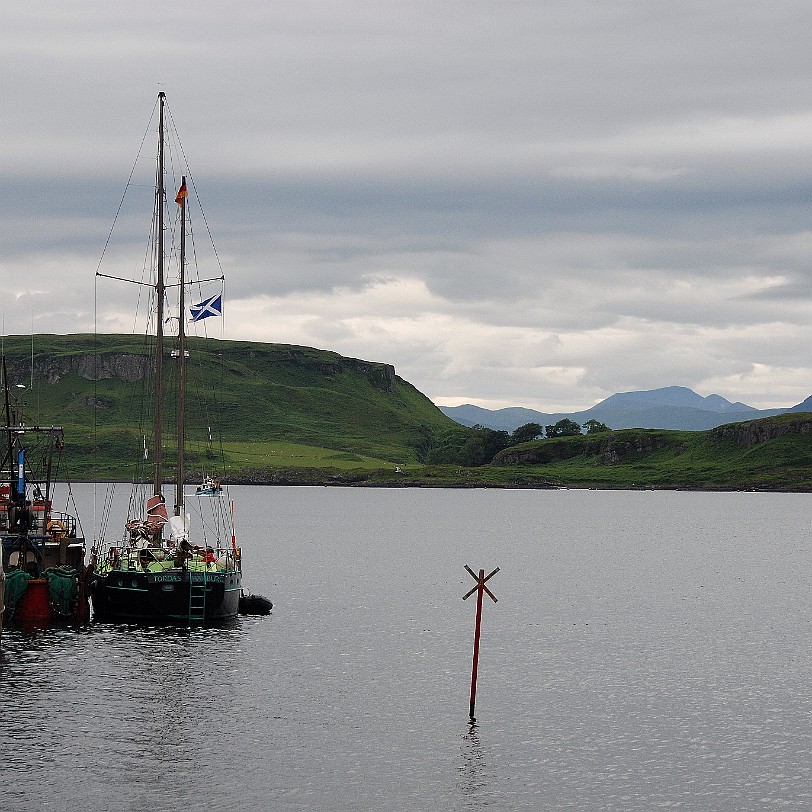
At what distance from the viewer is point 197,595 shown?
250 feet

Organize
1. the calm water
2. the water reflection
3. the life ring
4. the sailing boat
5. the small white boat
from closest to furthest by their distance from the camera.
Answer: the water reflection < the calm water < the sailing boat < the life ring < the small white boat

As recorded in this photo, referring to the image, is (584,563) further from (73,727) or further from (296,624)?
(73,727)

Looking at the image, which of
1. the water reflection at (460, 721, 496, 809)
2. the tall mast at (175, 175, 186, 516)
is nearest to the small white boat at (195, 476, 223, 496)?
the tall mast at (175, 175, 186, 516)

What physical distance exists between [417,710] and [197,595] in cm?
Result: 2292

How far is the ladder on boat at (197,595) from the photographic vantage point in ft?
250

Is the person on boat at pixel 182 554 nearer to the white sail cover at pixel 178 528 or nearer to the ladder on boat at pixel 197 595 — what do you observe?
the ladder on boat at pixel 197 595

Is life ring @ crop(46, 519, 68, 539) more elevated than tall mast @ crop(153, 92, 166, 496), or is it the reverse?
tall mast @ crop(153, 92, 166, 496)

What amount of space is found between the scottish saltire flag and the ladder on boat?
17647 millimetres

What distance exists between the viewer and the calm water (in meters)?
44.7

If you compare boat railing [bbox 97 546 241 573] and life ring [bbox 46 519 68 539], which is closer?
boat railing [bbox 97 546 241 573]

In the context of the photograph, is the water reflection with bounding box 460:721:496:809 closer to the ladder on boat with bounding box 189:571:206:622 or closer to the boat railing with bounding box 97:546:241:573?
the ladder on boat with bounding box 189:571:206:622

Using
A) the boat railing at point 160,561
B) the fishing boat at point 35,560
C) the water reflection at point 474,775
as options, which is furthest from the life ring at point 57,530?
the water reflection at point 474,775

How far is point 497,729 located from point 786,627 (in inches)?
1730

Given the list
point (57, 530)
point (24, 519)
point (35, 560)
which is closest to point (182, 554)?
point (35, 560)
